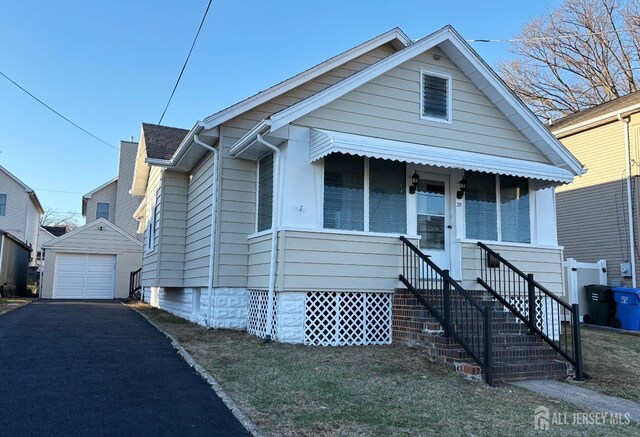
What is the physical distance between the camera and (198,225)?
1085cm

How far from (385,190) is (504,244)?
2.62 m

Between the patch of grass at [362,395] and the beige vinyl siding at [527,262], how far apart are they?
7.64 feet

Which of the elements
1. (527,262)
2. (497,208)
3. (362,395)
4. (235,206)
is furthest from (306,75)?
(362,395)

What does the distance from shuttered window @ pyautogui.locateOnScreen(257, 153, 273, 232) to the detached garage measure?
13826mm

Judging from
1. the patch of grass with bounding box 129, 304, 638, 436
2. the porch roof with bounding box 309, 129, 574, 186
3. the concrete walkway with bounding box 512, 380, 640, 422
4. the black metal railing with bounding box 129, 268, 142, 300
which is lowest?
the concrete walkway with bounding box 512, 380, 640, 422

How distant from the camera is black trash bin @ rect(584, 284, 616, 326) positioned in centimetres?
1373

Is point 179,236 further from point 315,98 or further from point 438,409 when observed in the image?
point 438,409

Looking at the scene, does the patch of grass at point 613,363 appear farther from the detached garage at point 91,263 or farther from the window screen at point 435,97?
the detached garage at point 91,263

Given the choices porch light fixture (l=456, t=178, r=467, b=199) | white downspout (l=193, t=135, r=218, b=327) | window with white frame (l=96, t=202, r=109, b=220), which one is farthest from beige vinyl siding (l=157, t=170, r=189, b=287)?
window with white frame (l=96, t=202, r=109, b=220)

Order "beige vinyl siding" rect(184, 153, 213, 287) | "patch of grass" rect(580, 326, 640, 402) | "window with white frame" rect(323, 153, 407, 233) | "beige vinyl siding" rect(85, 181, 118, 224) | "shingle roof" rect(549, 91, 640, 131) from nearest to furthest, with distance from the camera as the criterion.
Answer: "patch of grass" rect(580, 326, 640, 402), "window with white frame" rect(323, 153, 407, 233), "beige vinyl siding" rect(184, 153, 213, 287), "shingle roof" rect(549, 91, 640, 131), "beige vinyl siding" rect(85, 181, 118, 224)

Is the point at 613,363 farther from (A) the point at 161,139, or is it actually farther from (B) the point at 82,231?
(B) the point at 82,231

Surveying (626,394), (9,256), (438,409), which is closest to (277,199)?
(438,409)


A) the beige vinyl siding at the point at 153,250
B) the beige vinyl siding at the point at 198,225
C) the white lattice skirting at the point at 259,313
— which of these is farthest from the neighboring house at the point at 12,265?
the white lattice skirting at the point at 259,313

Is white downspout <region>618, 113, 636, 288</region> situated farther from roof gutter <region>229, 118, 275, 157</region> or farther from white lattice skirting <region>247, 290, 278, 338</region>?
roof gutter <region>229, 118, 275, 157</region>
